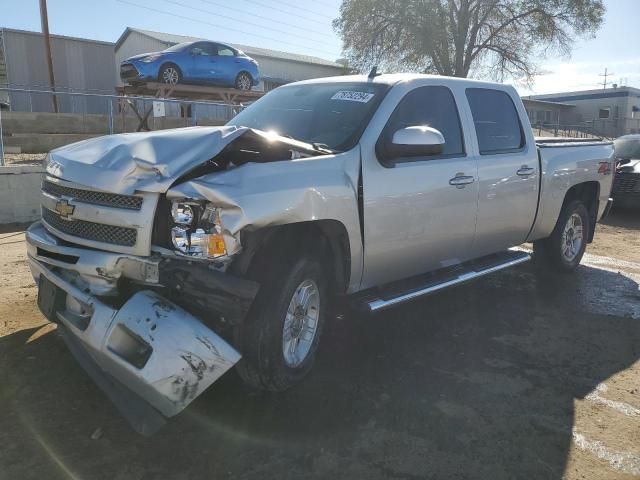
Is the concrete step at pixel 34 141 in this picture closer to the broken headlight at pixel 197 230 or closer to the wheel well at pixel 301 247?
the wheel well at pixel 301 247

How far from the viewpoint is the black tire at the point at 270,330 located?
306 centimetres

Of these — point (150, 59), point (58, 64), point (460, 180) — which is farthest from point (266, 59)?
point (460, 180)

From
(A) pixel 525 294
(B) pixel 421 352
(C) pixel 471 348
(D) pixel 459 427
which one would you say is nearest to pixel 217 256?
(D) pixel 459 427

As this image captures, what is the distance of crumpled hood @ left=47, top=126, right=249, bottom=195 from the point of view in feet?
9.39

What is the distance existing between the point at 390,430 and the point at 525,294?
10.7 ft

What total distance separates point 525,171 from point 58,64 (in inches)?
1089

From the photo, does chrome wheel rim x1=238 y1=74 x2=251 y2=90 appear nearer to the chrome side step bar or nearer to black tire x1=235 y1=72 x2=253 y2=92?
black tire x1=235 y1=72 x2=253 y2=92

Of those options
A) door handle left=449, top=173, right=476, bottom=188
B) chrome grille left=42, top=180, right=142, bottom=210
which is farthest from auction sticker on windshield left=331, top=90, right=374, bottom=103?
chrome grille left=42, top=180, right=142, bottom=210

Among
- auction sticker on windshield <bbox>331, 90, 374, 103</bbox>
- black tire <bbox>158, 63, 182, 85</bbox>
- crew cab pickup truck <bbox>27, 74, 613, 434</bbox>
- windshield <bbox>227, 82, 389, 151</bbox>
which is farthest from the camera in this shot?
black tire <bbox>158, 63, 182, 85</bbox>

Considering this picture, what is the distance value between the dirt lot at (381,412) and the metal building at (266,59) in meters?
26.9

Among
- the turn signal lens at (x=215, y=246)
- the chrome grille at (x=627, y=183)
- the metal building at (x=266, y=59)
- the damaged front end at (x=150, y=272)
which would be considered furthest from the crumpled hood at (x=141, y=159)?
the metal building at (x=266, y=59)

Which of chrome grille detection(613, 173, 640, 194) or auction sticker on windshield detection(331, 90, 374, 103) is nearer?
auction sticker on windshield detection(331, 90, 374, 103)

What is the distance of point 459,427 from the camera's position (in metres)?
3.18

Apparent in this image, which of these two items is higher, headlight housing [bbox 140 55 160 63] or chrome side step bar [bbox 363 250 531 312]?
headlight housing [bbox 140 55 160 63]
